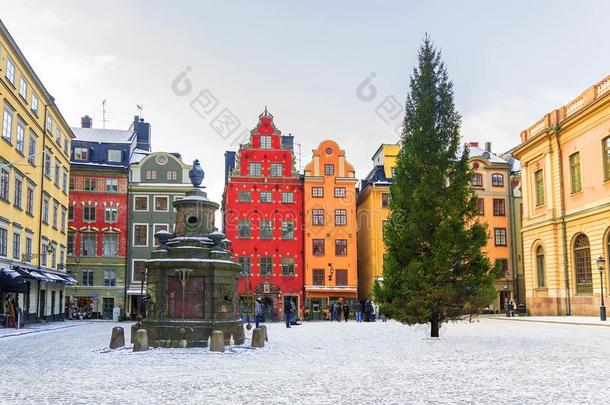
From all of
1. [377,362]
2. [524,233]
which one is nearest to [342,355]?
[377,362]

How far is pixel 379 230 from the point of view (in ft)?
201

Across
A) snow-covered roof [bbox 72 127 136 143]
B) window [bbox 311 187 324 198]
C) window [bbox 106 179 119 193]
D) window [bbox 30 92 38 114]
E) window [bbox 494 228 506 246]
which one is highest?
snow-covered roof [bbox 72 127 136 143]

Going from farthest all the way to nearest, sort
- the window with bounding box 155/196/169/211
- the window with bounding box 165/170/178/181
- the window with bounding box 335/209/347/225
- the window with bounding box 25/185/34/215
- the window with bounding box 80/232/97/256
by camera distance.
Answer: the window with bounding box 165/170/178/181
the window with bounding box 155/196/169/211
the window with bounding box 335/209/347/225
the window with bounding box 80/232/97/256
the window with bounding box 25/185/34/215

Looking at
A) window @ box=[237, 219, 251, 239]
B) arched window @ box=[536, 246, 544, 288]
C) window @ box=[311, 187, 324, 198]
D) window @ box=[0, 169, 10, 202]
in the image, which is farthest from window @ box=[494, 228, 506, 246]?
window @ box=[0, 169, 10, 202]

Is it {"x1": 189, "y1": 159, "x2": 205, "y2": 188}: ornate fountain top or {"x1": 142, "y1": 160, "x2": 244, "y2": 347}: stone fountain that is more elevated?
{"x1": 189, "y1": 159, "x2": 205, "y2": 188}: ornate fountain top

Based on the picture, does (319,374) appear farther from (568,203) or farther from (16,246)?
(568,203)

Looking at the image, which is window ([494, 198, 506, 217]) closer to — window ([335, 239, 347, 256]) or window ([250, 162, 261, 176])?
window ([335, 239, 347, 256])

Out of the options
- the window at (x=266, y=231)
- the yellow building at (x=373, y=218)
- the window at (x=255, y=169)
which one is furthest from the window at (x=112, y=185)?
the yellow building at (x=373, y=218)

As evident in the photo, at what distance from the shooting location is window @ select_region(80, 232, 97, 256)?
59844mm

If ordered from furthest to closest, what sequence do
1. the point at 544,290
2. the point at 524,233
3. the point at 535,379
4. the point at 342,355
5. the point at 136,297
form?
the point at 136,297 → the point at 524,233 → the point at 544,290 → the point at 342,355 → the point at 535,379

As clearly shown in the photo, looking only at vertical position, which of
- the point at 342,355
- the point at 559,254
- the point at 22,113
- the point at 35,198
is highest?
Result: the point at 22,113

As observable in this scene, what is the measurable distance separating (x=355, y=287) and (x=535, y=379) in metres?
47.7

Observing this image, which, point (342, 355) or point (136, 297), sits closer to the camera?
point (342, 355)

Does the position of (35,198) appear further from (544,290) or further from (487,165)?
(487,165)
